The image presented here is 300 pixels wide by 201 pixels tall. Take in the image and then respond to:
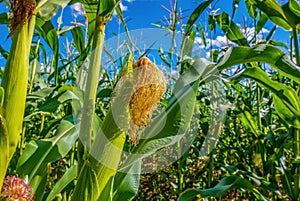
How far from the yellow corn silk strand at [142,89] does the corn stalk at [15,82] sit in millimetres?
197

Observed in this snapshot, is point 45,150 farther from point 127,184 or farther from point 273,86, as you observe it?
point 273,86

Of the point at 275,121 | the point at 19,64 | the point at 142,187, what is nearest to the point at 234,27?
the point at 19,64

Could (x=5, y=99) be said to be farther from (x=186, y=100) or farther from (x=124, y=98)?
(x=186, y=100)

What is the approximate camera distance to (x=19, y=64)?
2.11ft

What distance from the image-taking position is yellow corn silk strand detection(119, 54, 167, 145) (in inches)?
28.8

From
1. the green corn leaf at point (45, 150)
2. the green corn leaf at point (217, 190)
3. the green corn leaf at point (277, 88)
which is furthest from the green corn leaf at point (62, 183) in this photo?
the green corn leaf at point (277, 88)

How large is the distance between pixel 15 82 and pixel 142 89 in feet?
0.79

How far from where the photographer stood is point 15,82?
627 mm

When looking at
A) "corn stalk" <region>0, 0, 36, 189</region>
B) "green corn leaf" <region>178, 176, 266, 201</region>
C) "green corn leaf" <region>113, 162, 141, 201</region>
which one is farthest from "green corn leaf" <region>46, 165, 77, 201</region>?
"corn stalk" <region>0, 0, 36, 189</region>

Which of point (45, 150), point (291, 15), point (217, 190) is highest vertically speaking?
point (291, 15)

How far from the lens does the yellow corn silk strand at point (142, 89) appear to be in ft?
2.40

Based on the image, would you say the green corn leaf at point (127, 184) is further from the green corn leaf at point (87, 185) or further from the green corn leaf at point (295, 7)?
the green corn leaf at point (295, 7)

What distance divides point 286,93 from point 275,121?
2.11 m

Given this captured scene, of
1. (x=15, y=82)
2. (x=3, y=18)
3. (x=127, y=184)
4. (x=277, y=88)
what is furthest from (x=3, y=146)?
(x=277, y=88)
